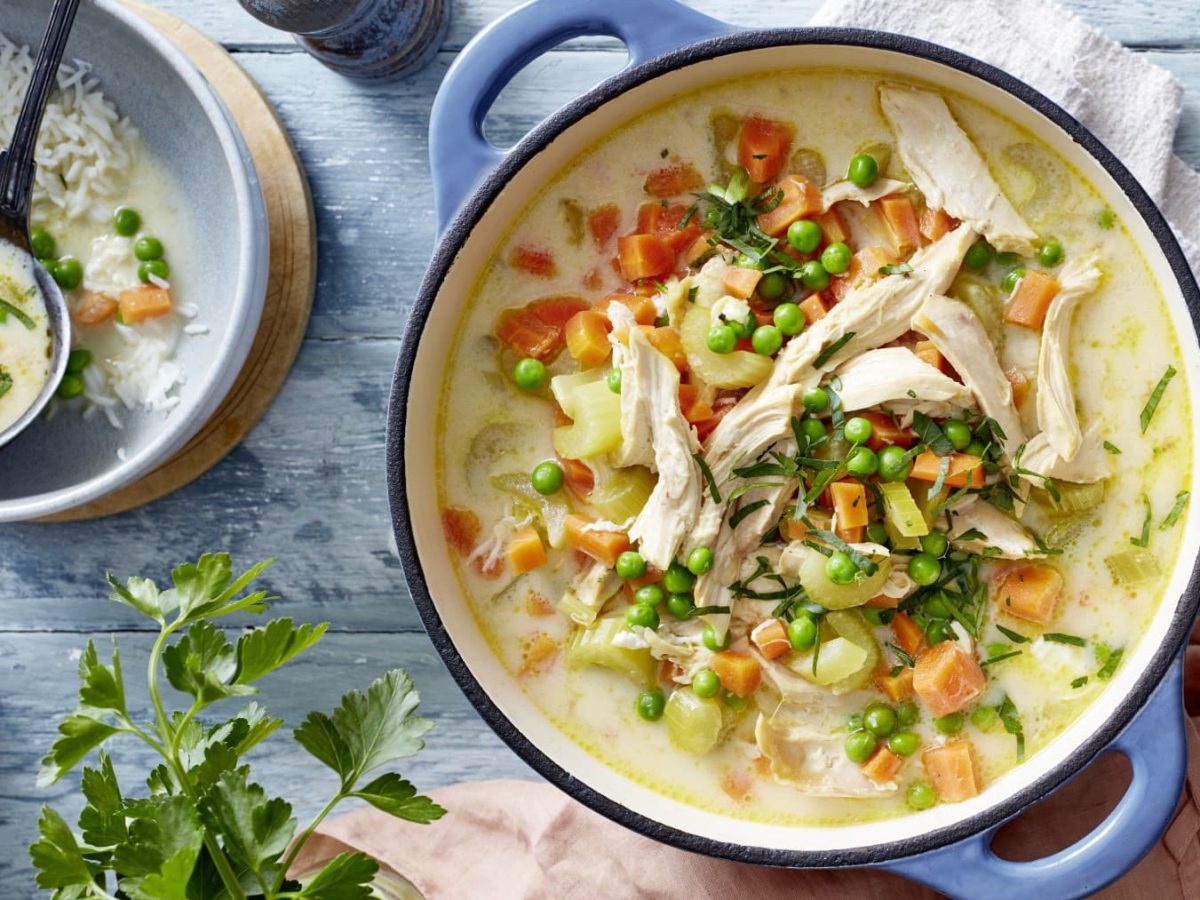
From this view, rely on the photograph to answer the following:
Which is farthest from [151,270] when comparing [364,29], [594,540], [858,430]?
[858,430]

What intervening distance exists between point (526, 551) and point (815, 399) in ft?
2.40

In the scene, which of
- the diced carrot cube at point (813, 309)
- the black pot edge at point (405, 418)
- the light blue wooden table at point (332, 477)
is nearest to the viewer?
the black pot edge at point (405, 418)

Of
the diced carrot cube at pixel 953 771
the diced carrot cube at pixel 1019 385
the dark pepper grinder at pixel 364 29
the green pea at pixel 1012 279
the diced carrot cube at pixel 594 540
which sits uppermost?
the dark pepper grinder at pixel 364 29

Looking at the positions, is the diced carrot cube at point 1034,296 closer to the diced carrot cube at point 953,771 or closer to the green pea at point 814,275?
the green pea at point 814,275

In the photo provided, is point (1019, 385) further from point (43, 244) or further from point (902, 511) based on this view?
point (43, 244)

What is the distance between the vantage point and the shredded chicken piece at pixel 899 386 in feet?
7.95

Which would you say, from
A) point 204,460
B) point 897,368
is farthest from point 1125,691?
point 204,460

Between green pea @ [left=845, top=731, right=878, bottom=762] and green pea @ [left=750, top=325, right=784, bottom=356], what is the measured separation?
Answer: 2.88ft

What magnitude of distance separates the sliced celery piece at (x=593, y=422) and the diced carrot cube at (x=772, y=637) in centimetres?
52

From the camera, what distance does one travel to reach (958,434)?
2.46 metres

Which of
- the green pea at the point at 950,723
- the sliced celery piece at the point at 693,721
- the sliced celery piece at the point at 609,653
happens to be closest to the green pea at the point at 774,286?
the sliced celery piece at the point at 609,653

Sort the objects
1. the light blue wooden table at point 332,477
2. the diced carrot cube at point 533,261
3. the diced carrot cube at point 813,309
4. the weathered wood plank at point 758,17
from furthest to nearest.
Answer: the light blue wooden table at point 332,477, the weathered wood plank at point 758,17, the diced carrot cube at point 533,261, the diced carrot cube at point 813,309

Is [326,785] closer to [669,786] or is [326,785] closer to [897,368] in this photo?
[669,786]

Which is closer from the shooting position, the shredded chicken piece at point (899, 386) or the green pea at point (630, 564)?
Answer: the shredded chicken piece at point (899, 386)
